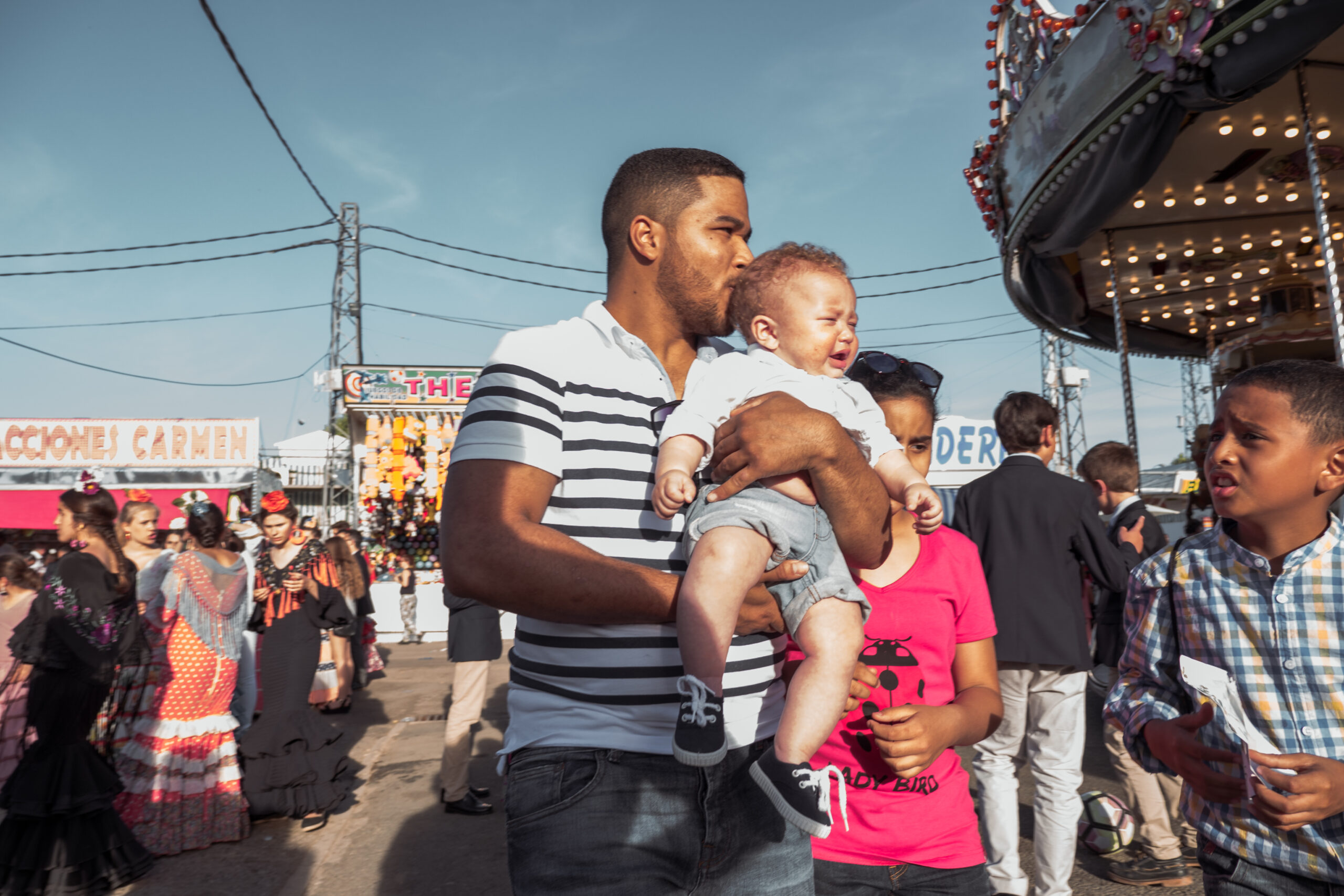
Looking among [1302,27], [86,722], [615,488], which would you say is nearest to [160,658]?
[86,722]

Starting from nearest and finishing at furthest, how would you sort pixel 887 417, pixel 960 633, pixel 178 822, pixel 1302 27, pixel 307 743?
pixel 960 633, pixel 887 417, pixel 1302 27, pixel 178 822, pixel 307 743

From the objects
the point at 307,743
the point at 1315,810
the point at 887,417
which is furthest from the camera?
the point at 307,743

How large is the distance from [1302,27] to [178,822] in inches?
295

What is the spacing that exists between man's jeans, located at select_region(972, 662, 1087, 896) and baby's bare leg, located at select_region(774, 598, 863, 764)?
2360mm

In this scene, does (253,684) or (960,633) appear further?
(253,684)

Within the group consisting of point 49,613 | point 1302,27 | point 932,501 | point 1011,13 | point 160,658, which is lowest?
point 160,658

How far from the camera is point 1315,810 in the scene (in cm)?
157

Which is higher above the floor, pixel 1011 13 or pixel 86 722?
pixel 1011 13

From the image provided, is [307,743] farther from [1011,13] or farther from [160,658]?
[1011,13]

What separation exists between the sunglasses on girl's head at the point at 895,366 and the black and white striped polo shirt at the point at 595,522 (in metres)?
0.93

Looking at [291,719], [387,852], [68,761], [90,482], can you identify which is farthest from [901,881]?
[90,482]

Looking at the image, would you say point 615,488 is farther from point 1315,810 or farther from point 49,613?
point 49,613

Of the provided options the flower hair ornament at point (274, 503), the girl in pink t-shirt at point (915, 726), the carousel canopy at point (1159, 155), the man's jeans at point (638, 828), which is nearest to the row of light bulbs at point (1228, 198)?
the carousel canopy at point (1159, 155)

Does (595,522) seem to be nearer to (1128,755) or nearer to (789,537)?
(789,537)
